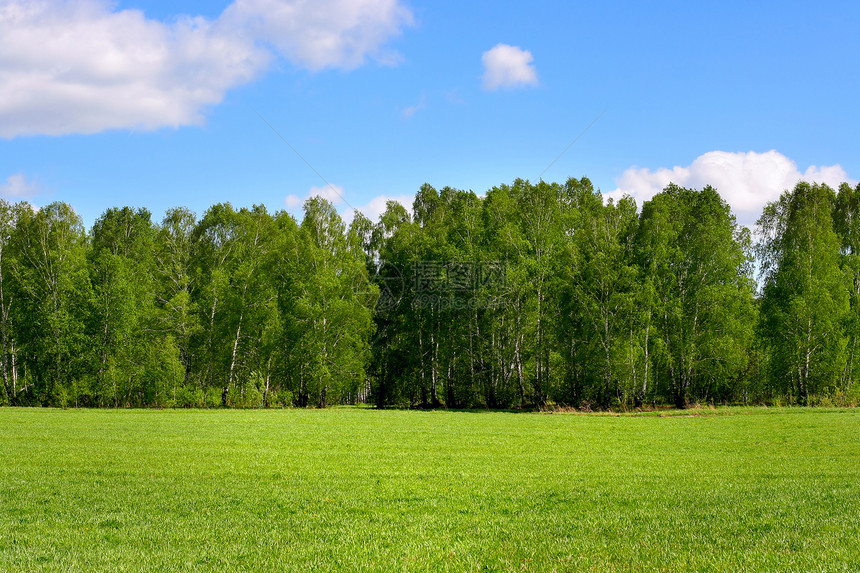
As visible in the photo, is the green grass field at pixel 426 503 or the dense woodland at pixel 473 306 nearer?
the green grass field at pixel 426 503

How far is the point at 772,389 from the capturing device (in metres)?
54.9

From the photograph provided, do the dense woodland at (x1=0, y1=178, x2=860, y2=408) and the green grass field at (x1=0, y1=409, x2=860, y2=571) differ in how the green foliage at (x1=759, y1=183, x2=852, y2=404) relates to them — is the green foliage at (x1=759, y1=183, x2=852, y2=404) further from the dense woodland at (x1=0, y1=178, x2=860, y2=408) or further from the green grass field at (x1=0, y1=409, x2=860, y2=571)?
the green grass field at (x1=0, y1=409, x2=860, y2=571)

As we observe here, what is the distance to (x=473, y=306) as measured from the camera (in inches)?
2050

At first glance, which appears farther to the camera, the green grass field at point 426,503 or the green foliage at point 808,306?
the green foliage at point 808,306

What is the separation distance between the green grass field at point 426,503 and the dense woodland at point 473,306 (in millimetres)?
25784

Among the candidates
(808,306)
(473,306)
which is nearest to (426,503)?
(473,306)

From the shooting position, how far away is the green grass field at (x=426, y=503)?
884 cm

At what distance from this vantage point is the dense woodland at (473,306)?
50.3 m

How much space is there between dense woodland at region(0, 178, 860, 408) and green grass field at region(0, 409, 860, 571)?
25.8m

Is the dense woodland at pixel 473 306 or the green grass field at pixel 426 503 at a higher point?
the dense woodland at pixel 473 306

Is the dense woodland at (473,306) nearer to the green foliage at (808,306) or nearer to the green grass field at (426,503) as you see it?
the green foliage at (808,306)

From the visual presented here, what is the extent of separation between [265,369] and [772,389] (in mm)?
44332

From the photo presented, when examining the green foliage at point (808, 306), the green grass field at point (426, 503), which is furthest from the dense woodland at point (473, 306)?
the green grass field at point (426, 503)

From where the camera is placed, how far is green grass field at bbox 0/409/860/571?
8.84 metres
